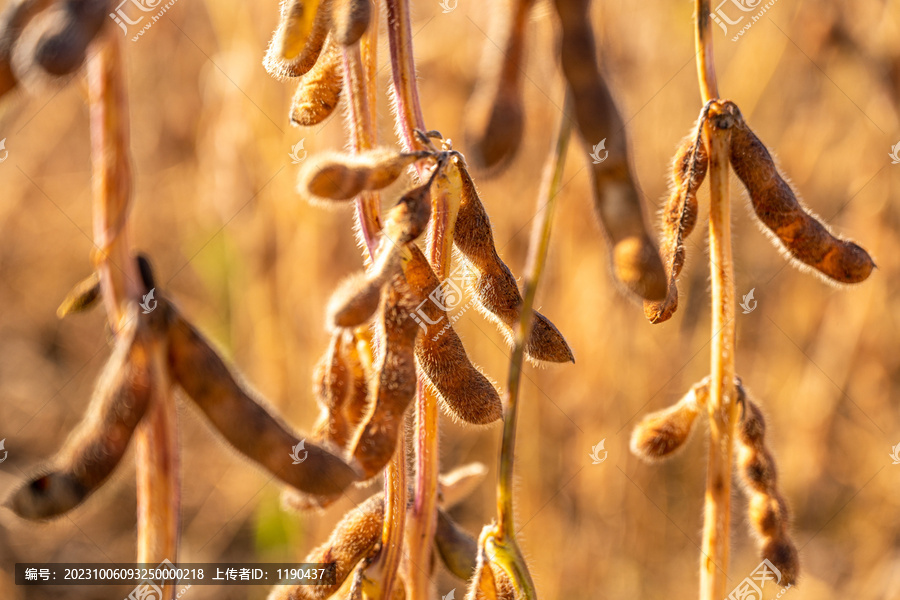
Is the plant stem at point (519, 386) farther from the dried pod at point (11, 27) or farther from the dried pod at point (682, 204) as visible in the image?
the dried pod at point (11, 27)

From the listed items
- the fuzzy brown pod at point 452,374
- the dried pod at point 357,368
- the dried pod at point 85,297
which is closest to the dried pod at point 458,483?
the dried pod at point 357,368


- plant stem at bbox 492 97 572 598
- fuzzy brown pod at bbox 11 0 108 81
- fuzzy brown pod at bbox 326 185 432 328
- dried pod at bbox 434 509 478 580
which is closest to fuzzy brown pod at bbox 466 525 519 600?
plant stem at bbox 492 97 572 598

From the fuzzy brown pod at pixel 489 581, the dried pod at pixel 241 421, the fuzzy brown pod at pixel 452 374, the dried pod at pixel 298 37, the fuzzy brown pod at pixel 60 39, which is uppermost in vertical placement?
the fuzzy brown pod at pixel 60 39

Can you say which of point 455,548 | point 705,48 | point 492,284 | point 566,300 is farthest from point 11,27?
point 566,300

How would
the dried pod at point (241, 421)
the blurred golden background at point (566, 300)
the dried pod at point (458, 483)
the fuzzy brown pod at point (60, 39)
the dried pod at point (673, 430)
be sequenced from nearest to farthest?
the fuzzy brown pod at point (60, 39), the dried pod at point (241, 421), the dried pod at point (673, 430), the dried pod at point (458, 483), the blurred golden background at point (566, 300)

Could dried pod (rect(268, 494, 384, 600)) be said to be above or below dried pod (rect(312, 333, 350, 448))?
below

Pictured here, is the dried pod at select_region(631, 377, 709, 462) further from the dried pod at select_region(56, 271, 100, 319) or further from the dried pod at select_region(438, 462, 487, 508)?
the dried pod at select_region(56, 271, 100, 319)

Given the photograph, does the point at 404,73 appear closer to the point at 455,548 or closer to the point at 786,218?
the point at 786,218
